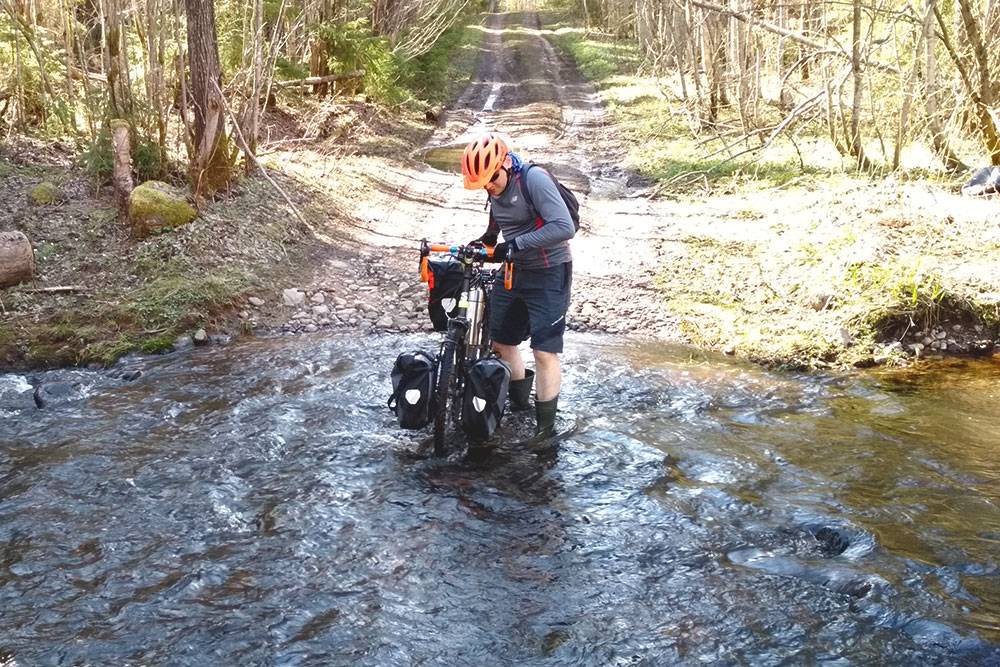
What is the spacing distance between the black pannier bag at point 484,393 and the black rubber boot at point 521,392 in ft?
3.33

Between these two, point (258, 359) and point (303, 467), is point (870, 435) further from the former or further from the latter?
point (258, 359)

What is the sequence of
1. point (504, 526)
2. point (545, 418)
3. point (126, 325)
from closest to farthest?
point (504, 526)
point (545, 418)
point (126, 325)

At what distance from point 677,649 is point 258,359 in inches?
187

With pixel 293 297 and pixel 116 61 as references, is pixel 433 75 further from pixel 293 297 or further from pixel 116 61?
pixel 293 297

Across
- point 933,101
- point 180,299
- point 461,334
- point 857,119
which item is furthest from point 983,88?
point 180,299

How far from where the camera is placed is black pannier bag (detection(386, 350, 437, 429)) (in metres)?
5.35

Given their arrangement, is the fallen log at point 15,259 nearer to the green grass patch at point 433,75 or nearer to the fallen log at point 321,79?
the fallen log at point 321,79

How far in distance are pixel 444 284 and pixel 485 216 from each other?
22.1 ft

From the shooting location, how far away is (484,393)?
542 cm

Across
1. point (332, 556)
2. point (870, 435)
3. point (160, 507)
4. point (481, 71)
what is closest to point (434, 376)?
point (332, 556)

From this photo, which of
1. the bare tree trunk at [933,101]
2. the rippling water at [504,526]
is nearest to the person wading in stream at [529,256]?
the rippling water at [504,526]

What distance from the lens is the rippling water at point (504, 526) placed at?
155 inches

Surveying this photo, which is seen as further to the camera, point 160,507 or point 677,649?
point 160,507

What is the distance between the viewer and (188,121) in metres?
10.1
